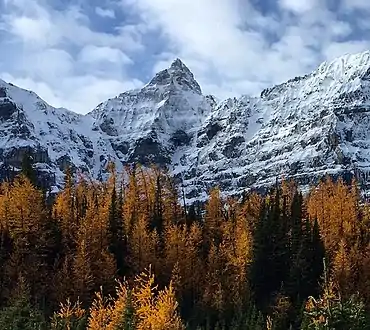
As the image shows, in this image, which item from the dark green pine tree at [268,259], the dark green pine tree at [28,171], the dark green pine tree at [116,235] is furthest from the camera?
the dark green pine tree at [28,171]

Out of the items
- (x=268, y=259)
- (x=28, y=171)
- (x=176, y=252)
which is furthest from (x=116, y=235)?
(x=268, y=259)

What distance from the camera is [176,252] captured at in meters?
82.7

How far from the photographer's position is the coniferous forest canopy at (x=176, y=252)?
74.9 m

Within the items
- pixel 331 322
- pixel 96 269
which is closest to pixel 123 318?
pixel 331 322

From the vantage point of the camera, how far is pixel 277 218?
85.7 meters

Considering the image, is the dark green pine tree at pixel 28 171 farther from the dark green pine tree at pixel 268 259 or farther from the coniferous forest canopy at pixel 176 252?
the dark green pine tree at pixel 268 259

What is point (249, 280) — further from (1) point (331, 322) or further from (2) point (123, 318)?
(1) point (331, 322)

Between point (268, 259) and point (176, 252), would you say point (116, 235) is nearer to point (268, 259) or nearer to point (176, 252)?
point (176, 252)

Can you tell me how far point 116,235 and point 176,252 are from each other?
7.94 meters

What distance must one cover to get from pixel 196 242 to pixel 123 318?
40.7 m

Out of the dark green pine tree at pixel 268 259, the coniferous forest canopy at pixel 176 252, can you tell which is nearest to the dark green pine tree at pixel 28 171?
the coniferous forest canopy at pixel 176 252

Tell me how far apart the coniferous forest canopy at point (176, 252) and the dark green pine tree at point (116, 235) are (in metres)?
0.13

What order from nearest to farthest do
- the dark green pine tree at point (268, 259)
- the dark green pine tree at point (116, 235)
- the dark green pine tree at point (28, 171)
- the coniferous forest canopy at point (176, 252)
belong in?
the coniferous forest canopy at point (176, 252) < the dark green pine tree at point (268, 259) < the dark green pine tree at point (116, 235) < the dark green pine tree at point (28, 171)

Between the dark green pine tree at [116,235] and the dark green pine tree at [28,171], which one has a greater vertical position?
the dark green pine tree at [28,171]
